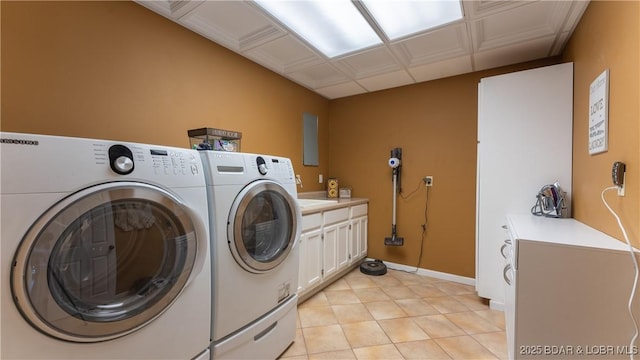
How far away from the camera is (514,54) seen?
2.29 meters

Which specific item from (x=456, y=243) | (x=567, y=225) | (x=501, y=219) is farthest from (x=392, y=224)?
(x=567, y=225)

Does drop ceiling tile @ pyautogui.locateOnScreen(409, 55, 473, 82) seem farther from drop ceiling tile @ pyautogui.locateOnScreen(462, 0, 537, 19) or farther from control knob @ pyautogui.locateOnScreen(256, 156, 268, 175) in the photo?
control knob @ pyautogui.locateOnScreen(256, 156, 268, 175)

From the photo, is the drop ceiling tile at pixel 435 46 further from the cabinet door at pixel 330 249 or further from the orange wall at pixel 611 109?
the cabinet door at pixel 330 249

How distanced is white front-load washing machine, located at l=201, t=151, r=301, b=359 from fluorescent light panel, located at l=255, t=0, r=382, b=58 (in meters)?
1.09

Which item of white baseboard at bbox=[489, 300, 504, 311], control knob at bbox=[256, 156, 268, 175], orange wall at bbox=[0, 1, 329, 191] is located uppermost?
orange wall at bbox=[0, 1, 329, 191]

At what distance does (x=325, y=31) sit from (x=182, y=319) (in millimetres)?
2160

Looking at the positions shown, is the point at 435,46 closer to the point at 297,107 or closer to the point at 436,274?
the point at 297,107

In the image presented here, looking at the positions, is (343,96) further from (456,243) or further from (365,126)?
(456,243)

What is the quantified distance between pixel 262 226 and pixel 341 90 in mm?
2375

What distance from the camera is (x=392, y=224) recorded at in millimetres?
3164

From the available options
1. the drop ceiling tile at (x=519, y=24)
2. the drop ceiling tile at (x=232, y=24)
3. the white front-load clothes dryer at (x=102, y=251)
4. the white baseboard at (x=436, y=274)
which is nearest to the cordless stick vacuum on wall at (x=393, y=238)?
the white baseboard at (x=436, y=274)

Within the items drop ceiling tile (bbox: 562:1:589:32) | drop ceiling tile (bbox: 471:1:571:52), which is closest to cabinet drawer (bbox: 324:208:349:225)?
drop ceiling tile (bbox: 471:1:571:52)

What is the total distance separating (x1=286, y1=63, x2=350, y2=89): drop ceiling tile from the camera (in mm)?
2686

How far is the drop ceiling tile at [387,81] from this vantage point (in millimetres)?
2789
